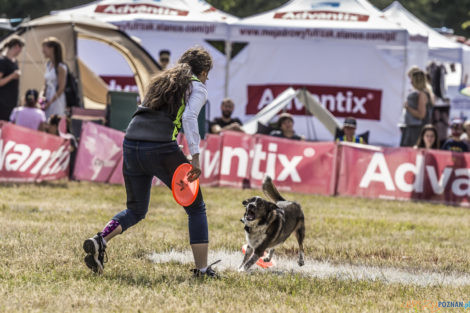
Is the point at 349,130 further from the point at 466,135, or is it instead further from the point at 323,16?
the point at 323,16

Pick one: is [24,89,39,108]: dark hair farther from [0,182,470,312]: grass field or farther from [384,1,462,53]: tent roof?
[384,1,462,53]: tent roof

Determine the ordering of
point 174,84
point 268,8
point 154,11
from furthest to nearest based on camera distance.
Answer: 1. point 268,8
2. point 154,11
3. point 174,84

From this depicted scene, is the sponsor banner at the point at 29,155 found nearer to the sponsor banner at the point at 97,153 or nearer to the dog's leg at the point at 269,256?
the sponsor banner at the point at 97,153

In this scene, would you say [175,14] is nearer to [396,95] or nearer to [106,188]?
[396,95]

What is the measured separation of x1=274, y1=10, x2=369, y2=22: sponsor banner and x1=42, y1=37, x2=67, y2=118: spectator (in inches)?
288

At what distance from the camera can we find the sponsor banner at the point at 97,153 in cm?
1378

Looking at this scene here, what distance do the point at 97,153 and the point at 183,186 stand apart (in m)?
8.03

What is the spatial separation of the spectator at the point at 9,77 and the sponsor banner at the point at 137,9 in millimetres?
6778

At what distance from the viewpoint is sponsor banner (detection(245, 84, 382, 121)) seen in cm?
2061

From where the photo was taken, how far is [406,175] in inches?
541

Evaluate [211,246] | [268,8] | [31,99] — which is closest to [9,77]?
[31,99]

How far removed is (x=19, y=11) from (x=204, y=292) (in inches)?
1916

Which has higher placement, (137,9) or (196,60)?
(137,9)

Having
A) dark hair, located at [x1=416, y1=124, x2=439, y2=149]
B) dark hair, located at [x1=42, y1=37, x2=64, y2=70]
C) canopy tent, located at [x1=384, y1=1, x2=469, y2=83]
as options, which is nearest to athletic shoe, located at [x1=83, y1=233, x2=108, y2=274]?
dark hair, located at [x1=42, y1=37, x2=64, y2=70]
